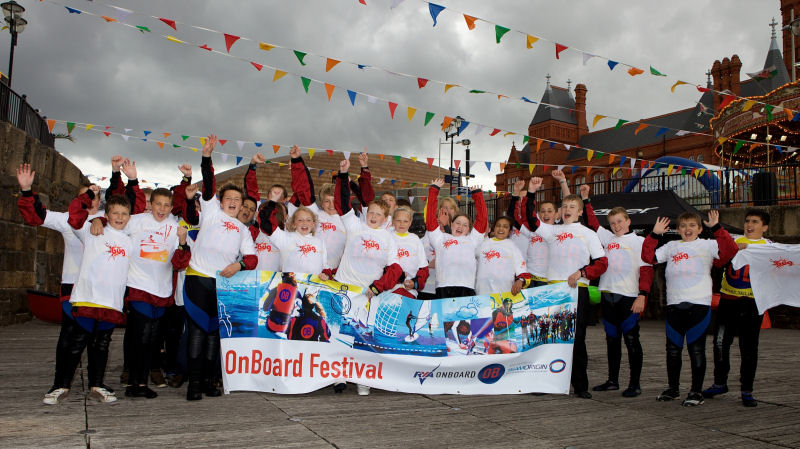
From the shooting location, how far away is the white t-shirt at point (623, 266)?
210 inches

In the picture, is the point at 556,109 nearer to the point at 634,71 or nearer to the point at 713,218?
the point at 634,71

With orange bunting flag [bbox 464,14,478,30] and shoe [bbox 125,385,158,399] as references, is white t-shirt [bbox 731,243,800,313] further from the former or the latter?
shoe [bbox 125,385,158,399]

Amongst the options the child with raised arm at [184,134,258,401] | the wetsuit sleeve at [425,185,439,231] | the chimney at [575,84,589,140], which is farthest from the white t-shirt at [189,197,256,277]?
the chimney at [575,84,589,140]

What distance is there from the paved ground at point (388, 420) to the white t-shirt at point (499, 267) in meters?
1.18

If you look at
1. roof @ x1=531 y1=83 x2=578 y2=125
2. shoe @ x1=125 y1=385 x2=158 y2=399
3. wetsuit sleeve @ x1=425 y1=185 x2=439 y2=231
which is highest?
roof @ x1=531 y1=83 x2=578 y2=125

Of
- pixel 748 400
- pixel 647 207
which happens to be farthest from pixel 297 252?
pixel 647 207

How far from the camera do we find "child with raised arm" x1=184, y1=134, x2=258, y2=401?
4727mm

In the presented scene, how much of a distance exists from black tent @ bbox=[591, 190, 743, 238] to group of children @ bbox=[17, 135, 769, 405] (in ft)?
15.3

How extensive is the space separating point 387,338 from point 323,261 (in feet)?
3.30

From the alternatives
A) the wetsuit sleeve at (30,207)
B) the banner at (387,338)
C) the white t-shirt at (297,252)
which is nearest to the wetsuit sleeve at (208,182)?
the white t-shirt at (297,252)

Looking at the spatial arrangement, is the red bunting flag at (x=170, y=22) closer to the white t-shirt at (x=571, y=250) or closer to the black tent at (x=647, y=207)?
the white t-shirt at (x=571, y=250)

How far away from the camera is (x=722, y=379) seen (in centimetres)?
515

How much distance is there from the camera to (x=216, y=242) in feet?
15.8

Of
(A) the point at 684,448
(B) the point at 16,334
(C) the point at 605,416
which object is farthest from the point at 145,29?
(A) the point at 684,448
